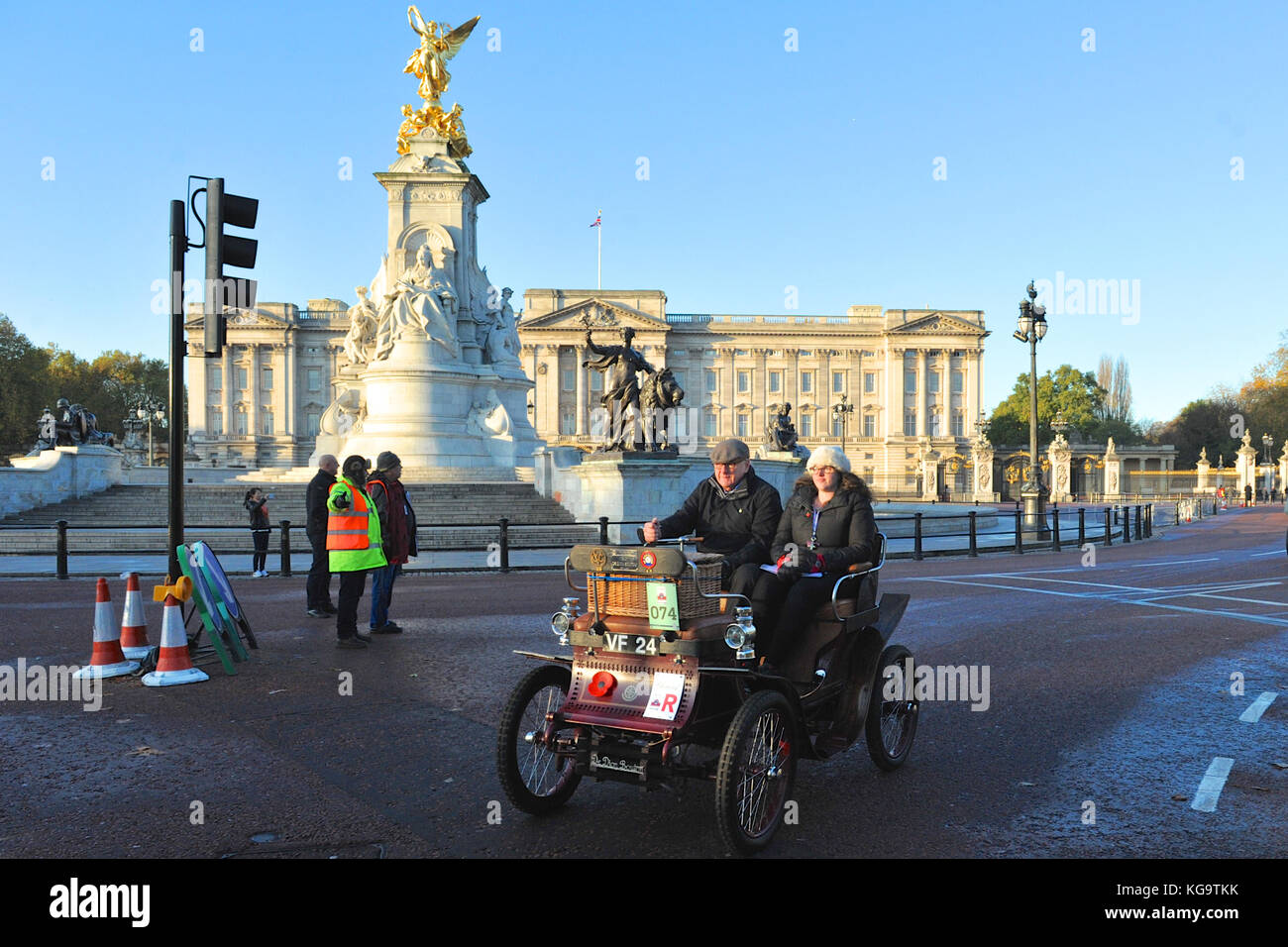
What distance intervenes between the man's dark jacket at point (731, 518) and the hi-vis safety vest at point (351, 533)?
4601mm

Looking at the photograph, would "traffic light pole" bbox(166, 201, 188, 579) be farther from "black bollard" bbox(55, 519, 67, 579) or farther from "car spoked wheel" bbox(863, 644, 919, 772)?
"black bollard" bbox(55, 519, 67, 579)

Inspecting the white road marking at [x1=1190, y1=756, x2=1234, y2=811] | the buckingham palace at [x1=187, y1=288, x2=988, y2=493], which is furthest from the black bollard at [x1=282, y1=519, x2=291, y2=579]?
the buckingham palace at [x1=187, y1=288, x2=988, y2=493]

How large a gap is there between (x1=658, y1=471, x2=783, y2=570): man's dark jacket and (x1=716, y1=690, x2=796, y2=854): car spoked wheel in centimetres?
110

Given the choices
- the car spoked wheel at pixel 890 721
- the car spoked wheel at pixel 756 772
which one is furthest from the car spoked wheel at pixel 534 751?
the car spoked wheel at pixel 890 721

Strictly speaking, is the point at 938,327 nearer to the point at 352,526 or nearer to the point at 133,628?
the point at 352,526

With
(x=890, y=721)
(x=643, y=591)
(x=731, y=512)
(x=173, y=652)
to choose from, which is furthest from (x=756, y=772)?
(x=173, y=652)

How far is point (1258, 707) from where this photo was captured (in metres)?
6.57

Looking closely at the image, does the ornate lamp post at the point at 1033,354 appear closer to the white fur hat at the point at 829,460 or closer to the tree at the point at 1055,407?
the white fur hat at the point at 829,460

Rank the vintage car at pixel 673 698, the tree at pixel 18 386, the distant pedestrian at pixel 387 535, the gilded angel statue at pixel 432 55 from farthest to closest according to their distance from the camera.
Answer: the tree at pixel 18 386 → the gilded angel statue at pixel 432 55 → the distant pedestrian at pixel 387 535 → the vintage car at pixel 673 698

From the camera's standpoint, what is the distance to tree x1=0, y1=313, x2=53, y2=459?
5944 cm

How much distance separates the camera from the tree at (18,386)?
59438 millimetres
